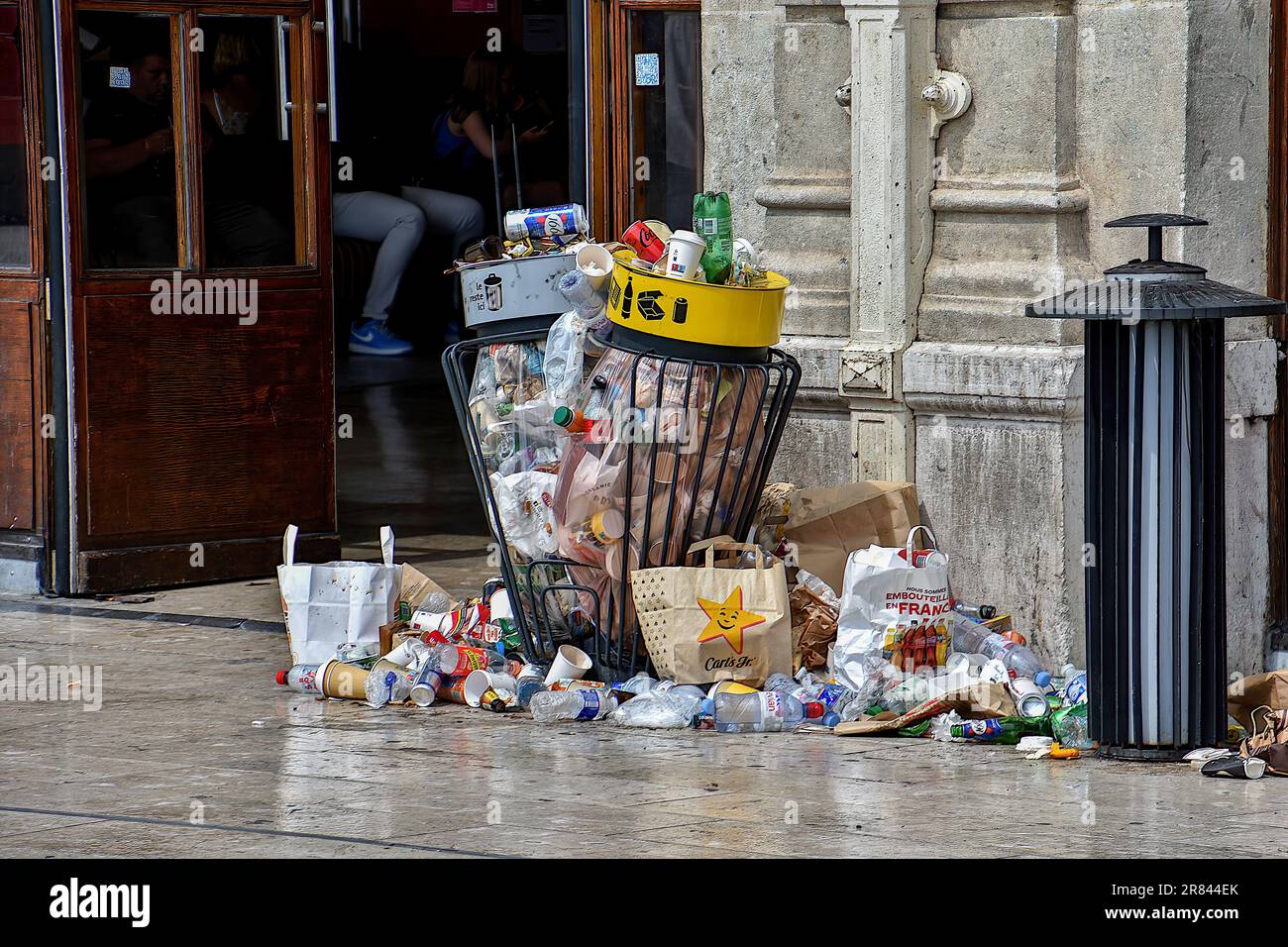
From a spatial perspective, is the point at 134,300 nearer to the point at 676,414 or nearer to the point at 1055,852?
the point at 676,414

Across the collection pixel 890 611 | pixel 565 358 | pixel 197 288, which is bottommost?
pixel 890 611

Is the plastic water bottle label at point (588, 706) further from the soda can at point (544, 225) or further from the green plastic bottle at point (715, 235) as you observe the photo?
the soda can at point (544, 225)

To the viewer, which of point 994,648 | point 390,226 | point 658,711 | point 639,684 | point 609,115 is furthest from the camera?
point 390,226

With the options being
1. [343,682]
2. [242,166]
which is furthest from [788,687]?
[242,166]

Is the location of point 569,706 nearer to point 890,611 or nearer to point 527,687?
point 527,687

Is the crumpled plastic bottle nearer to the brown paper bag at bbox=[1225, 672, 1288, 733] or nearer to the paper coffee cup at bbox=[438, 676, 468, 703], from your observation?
the brown paper bag at bbox=[1225, 672, 1288, 733]

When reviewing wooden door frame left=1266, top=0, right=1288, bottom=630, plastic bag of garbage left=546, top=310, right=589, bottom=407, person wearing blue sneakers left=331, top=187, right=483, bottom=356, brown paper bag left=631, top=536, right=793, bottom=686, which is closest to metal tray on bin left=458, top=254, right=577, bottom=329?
plastic bag of garbage left=546, top=310, right=589, bottom=407

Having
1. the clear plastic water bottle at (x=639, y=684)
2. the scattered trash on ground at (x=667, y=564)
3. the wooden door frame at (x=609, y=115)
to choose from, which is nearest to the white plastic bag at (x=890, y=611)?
the scattered trash on ground at (x=667, y=564)

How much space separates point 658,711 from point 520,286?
55.0 inches

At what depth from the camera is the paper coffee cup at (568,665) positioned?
21.2ft

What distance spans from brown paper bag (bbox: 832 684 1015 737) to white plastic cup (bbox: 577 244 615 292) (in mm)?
1528

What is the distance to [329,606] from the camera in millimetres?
6887

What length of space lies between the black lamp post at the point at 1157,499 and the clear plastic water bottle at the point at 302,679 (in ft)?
7.97

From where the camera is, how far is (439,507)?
10391mm
